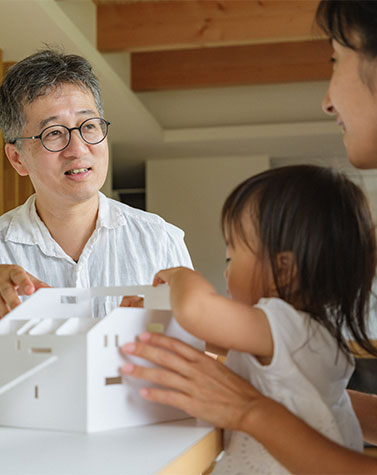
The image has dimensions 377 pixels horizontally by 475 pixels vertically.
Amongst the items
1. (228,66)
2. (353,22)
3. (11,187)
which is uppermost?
(228,66)

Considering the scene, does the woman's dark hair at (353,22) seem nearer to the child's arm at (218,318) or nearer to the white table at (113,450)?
the child's arm at (218,318)

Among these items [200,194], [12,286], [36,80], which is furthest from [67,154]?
[200,194]

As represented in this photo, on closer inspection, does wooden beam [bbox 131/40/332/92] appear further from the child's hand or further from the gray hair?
the child's hand

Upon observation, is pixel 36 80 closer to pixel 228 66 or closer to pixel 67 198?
pixel 67 198

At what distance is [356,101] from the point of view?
957 mm

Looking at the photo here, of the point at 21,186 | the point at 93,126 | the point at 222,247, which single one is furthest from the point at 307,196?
the point at 222,247

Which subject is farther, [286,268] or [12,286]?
[12,286]

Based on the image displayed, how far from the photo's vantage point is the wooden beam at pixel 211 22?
3.92 metres

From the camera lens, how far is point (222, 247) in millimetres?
6520

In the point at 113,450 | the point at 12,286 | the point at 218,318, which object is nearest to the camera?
the point at 113,450

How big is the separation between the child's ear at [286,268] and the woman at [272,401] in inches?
8.4

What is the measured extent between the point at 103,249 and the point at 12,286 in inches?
24.7

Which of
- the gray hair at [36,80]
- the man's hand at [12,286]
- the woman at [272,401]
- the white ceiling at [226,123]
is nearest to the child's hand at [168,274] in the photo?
the woman at [272,401]

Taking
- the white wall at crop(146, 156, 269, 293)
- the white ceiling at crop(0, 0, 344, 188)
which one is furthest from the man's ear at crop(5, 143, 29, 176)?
the white wall at crop(146, 156, 269, 293)
